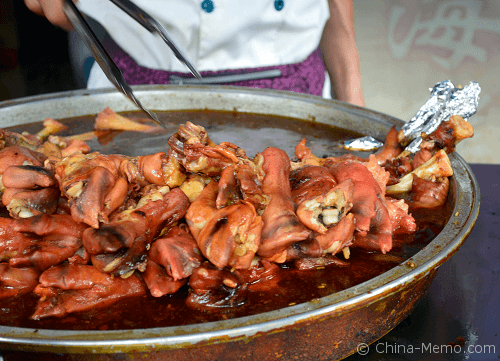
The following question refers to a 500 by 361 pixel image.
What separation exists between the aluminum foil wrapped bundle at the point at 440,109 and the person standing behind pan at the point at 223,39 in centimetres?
129

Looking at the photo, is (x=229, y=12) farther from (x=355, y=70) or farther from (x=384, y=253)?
(x=384, y=253)

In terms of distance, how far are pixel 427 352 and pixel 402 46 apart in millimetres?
6527

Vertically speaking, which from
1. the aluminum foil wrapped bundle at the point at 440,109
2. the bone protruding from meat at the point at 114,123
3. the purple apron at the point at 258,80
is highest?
the aluminum foil wrapped bundle at the point at 440,109

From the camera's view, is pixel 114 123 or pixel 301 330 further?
pixel 114 123

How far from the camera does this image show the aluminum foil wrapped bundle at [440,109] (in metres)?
2.25

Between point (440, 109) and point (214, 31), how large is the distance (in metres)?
1.75

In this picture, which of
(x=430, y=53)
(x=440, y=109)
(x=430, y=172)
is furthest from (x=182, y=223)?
(x=430, y=53)

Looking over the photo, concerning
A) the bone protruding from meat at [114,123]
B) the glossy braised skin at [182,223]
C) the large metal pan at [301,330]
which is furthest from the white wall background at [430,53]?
the glossy braised skin at [182,223]

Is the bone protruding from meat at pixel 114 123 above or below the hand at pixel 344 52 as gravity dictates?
below

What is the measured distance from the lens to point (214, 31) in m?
3.21

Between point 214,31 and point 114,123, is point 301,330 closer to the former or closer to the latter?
point 114,123

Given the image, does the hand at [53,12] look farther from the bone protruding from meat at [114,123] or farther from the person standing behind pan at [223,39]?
Answer: the bone protruding from meat at [114,123]

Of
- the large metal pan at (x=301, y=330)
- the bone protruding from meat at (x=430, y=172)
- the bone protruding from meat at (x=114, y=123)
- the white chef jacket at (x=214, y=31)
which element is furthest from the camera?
the white chef jacket at (x=214, y=31)

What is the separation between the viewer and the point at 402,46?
707cm
